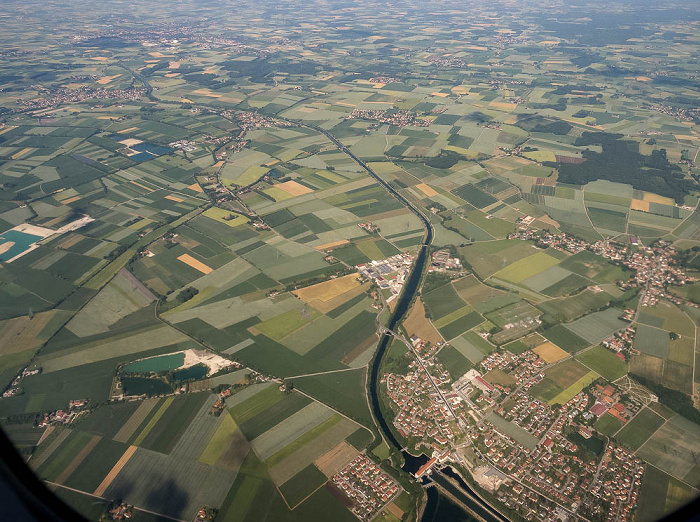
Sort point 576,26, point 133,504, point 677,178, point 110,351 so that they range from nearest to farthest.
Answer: point 133,504, point 110,351, point 677,178, point 576,26

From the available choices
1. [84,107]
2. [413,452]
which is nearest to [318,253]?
[413,452]

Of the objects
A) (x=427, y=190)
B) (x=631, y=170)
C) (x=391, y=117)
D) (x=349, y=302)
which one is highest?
(x=631, y=170)

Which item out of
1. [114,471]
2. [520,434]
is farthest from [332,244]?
[114,471]

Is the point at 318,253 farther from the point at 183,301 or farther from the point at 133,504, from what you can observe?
the point at 133,504

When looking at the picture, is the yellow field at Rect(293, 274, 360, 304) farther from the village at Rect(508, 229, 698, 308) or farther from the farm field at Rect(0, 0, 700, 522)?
the village at Rect(508, 229, 698, 308)

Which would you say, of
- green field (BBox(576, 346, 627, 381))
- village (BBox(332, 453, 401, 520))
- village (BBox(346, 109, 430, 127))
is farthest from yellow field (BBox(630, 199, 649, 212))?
village (BBox(332, 453, 401, 520))

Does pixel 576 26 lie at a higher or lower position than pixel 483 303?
higher

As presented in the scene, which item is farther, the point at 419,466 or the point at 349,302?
the point at 349,302

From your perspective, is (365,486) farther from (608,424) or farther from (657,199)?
(657,199)
